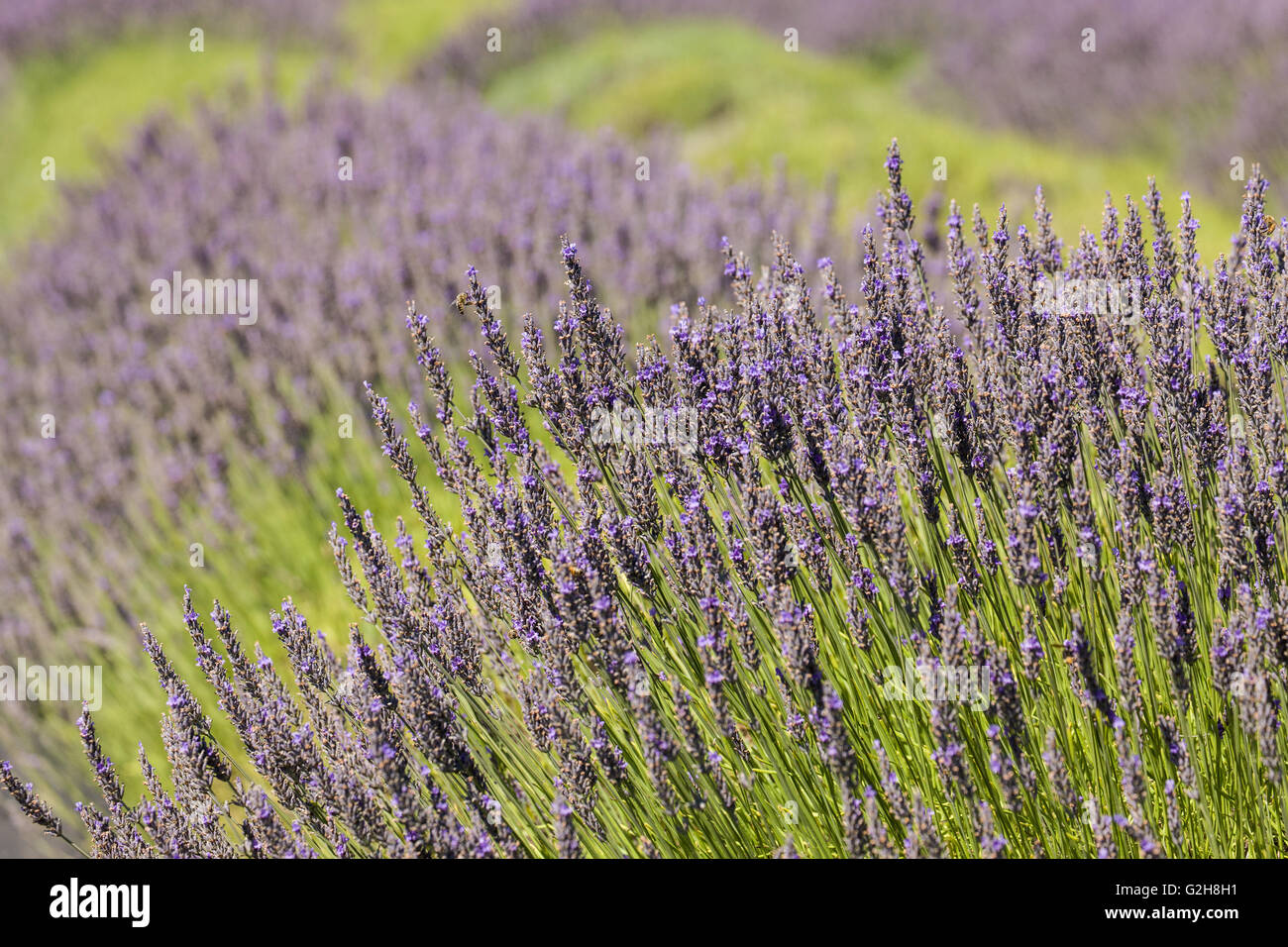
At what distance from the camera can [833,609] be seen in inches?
96.7

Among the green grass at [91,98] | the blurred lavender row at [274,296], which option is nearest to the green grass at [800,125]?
the blurred lavender row at [274,296]

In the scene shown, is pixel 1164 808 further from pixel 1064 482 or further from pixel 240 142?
pixel 240 142

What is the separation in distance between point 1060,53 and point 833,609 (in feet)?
35.6

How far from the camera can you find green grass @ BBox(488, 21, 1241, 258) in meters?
7.45

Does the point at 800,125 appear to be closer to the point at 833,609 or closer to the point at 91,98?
the point at 833,609

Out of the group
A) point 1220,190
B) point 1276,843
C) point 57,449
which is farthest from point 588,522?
point 1220,190

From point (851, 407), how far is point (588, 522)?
0.61 m

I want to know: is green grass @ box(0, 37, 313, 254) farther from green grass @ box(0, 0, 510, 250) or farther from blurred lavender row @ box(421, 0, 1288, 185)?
blurred lavender row @ box(421, 0, 1288, 185)

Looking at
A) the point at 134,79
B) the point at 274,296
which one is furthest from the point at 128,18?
the point at 274,296

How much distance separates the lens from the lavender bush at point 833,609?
2066mm

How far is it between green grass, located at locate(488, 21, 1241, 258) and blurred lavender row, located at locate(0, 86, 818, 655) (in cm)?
107

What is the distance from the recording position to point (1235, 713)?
2082mm

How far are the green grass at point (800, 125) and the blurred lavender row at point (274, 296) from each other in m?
1.07

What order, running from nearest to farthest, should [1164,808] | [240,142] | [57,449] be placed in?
[1164,808] < [57,449] < [240,142]
